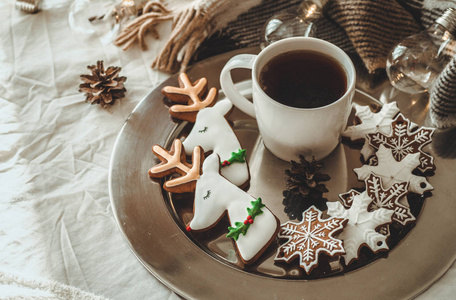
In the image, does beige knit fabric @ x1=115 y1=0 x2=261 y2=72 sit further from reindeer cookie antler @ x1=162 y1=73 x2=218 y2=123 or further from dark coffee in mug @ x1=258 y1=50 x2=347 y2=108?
dark coffee in mug @ x1=258 y1=50 x2=347 y2=108

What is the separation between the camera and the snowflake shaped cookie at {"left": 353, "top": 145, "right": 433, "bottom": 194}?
2.05 ft

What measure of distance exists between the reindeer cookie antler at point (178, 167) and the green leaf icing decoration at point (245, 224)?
0.09 metres

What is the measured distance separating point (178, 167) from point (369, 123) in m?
0.30

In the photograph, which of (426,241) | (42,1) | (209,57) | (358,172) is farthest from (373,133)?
(42,1)

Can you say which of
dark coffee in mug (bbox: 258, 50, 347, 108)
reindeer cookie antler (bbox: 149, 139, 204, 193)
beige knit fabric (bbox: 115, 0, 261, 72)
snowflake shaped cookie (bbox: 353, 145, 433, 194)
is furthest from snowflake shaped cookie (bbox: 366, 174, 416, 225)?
beige knit fabric (bbox: 115, 0, 261, 72)

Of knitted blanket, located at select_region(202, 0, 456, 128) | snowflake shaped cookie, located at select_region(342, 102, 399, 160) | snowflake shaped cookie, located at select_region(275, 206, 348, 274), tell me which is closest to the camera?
snowflake shaped cookie, located at select_region(275, 206, 348, 274)

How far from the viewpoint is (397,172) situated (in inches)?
24.6

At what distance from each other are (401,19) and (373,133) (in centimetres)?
26

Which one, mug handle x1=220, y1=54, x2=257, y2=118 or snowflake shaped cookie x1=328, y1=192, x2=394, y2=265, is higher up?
mug handle x1=220, y1=54, x2=257, y2=118

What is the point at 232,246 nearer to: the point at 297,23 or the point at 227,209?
the point at 227,209

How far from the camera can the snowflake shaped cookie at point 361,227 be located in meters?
0.58

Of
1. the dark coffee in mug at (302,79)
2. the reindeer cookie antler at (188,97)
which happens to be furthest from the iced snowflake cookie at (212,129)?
the dark coffee in mug at (302,79)

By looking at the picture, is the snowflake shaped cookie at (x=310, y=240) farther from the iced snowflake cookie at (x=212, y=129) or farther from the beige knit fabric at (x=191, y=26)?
the beige knit fabric at (x=191, y=26)

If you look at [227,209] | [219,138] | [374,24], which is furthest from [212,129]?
[374,24]
